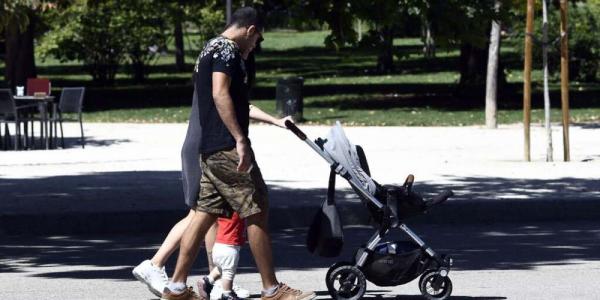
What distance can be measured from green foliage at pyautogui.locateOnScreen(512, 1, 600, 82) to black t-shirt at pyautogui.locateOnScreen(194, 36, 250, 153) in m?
28.1

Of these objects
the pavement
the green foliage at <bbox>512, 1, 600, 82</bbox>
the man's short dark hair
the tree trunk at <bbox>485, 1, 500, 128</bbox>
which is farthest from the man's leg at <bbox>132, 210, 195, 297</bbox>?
the green foliage at <bbox>512, 1, 600, 82</bbox>

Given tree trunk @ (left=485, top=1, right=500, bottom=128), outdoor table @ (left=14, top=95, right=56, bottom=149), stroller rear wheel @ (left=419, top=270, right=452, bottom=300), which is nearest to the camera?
stroller rear wheel @ (left=419, top=270, right=452, bottom=300)

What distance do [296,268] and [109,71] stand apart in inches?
1253

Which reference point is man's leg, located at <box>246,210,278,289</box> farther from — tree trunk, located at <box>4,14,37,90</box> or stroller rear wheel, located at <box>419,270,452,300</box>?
tree trunk, located at <box>4,14,37,90</box>

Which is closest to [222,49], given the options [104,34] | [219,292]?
[219,292]

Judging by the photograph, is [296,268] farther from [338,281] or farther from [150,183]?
[150,183]

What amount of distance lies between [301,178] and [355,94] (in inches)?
742

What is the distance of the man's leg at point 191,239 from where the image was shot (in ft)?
27.3

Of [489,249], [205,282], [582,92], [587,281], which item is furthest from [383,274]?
[582,92]

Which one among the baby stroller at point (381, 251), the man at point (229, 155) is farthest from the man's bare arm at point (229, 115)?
the baby stroller at point (381, 251)

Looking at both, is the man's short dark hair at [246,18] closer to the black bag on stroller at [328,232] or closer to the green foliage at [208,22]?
→ the black bag on stroller at [328,232]

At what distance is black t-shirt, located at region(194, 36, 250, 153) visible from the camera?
8141 mm

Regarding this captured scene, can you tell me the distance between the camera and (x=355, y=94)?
113 feet

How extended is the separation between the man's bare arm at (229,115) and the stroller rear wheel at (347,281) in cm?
90
